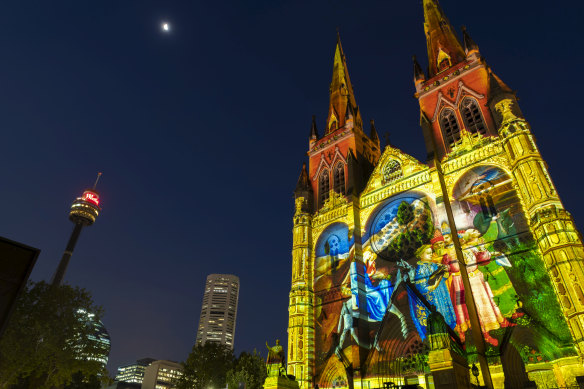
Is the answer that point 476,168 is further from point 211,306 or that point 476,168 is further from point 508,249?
Result: point 211,306

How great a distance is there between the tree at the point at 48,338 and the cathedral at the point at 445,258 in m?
15.6

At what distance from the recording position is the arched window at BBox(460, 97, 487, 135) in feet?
85.7

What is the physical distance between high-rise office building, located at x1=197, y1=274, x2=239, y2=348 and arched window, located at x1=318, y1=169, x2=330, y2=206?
6026 inches

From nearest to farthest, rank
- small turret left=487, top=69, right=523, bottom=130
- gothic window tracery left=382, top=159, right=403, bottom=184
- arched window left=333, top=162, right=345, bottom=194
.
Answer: small turret left=487, top=69, right=523, bottom=130, gothic window tracery left=382, top=159, right=403, bottom=184, arched window left=333, top=162, right=345, bottom=194

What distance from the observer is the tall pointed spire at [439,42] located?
3269 centimetres

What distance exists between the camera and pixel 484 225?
22234mm

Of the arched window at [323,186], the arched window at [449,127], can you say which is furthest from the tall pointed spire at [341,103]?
the arched window at [449,127]

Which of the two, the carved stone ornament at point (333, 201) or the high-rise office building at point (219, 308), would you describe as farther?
the high-rise office building at point (219, 308)

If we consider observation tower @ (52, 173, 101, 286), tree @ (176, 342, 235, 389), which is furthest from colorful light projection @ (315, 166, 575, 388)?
observation tower @ (52, 173, 101, 286)

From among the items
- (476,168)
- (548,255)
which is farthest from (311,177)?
(548,255)

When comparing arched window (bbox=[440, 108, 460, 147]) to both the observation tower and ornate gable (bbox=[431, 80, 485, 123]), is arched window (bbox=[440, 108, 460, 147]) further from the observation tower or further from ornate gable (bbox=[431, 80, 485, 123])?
the observation tower

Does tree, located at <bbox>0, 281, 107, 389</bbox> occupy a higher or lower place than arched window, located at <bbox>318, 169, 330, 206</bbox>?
lower

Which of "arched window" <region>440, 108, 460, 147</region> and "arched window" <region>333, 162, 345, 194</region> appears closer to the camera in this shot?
"arched window" <region>440, 108, 460, 147</region>

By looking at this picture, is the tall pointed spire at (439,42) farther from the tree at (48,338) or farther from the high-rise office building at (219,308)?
the high-rise office building at (219,308)
